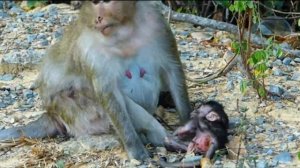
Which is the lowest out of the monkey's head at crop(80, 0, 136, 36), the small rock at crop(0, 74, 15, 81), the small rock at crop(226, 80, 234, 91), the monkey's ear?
the small rock at crop(0, 74, 15, 81)

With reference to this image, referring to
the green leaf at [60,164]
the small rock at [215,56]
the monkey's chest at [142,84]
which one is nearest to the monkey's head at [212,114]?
the monkey's chest at [142,84]

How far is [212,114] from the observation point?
507cm

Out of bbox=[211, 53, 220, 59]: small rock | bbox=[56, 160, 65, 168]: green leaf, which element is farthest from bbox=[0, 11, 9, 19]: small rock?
bbox=[56, 160, 65, 168]: green leaf

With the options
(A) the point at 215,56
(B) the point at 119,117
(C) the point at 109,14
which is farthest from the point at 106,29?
(A) the point at 215,56

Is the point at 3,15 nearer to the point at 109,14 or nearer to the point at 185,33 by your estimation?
the point at 185,33

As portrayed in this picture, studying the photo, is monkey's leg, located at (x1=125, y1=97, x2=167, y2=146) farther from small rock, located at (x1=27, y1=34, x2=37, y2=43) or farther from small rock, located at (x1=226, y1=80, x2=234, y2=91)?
small rock, located at (x1=27, y1=34, x2=37, y2=43)

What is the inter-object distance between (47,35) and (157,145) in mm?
2350

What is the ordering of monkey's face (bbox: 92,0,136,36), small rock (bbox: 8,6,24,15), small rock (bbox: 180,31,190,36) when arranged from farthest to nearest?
small rock (bbox: 8,6,24,15), small rock (bbox: 180,31,190,36), monkey's face (bbox: 92,0,136,36)

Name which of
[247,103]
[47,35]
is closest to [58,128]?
[247,103]

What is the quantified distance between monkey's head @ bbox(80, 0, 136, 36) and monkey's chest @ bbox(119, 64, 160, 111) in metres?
0.37

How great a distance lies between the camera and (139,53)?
5.24m

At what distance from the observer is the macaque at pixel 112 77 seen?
5.07m

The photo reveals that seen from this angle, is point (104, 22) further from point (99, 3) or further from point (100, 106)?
point (100, 106)

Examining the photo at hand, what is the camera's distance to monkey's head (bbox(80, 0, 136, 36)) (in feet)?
15.8
